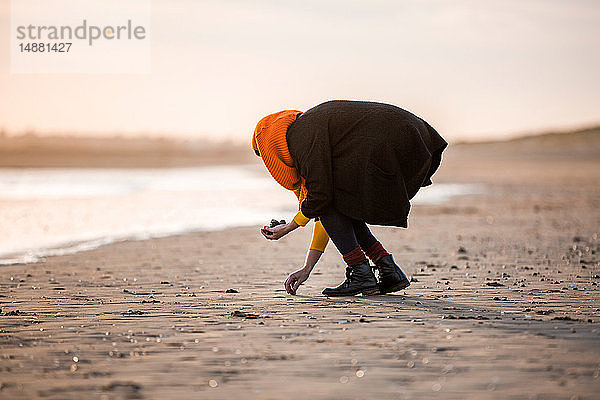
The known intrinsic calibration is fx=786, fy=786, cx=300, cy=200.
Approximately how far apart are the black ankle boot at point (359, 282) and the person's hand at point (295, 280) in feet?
0.79

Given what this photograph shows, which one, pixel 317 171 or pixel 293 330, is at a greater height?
pixel 317 171

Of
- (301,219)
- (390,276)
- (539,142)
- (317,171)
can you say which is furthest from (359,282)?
(539,142)

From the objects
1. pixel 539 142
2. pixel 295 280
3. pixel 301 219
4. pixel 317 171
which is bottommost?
pixel 539 142

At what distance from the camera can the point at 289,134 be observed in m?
5.02

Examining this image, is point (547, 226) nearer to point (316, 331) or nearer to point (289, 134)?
point (289, 134)

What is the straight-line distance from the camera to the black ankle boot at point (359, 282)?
522 centimetres

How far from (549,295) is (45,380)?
11.1ft

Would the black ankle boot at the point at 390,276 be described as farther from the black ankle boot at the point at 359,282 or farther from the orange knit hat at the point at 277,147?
the orange knit hat at the point at 277,147

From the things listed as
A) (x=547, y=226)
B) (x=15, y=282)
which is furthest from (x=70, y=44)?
(x=547, y=226)

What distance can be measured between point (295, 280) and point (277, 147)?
3.08 ft

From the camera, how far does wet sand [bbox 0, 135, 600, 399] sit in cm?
318

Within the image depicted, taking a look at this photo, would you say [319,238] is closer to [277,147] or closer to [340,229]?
[340,229]

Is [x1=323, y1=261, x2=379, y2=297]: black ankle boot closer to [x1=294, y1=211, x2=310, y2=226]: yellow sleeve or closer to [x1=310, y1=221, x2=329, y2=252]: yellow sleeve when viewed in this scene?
[x1=310, y1=221, x2=329, y2=252]: yellow sleeve

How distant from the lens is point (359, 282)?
522 cm
